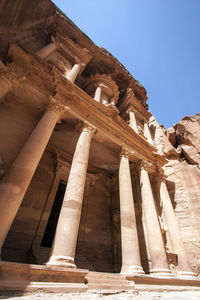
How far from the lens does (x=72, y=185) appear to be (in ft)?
20.8

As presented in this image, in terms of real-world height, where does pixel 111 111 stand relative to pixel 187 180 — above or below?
above

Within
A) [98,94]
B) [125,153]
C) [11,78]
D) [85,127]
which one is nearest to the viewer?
[11,78]

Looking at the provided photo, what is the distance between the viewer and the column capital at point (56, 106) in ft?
26.1

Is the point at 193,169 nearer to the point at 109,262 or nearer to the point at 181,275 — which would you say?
the point at 181,275

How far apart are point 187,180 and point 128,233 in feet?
31.7

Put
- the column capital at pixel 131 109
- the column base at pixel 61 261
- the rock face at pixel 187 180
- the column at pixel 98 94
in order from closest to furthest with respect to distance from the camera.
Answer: the column base at pixel 61 261 < the rock face at pixel 187 180 < the column at pixel 98 94 < the column capital at pixel 131 109

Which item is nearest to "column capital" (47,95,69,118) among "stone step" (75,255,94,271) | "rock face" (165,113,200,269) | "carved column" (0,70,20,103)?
"carved column" (0,70,20,103)

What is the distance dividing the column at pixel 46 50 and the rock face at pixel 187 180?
49.1ft

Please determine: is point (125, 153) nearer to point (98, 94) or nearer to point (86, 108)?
point (86, 108)

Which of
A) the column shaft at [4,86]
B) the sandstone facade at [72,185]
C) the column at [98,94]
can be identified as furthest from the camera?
the column at [98,94]

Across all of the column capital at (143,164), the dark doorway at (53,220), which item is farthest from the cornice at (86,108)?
the dark doorway at (53,220)

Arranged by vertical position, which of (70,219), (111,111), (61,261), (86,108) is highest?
(111,111)

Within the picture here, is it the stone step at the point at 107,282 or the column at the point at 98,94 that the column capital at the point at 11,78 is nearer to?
the column at the point at 98,94

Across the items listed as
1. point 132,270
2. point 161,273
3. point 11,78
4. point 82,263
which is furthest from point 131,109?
point 132,270
